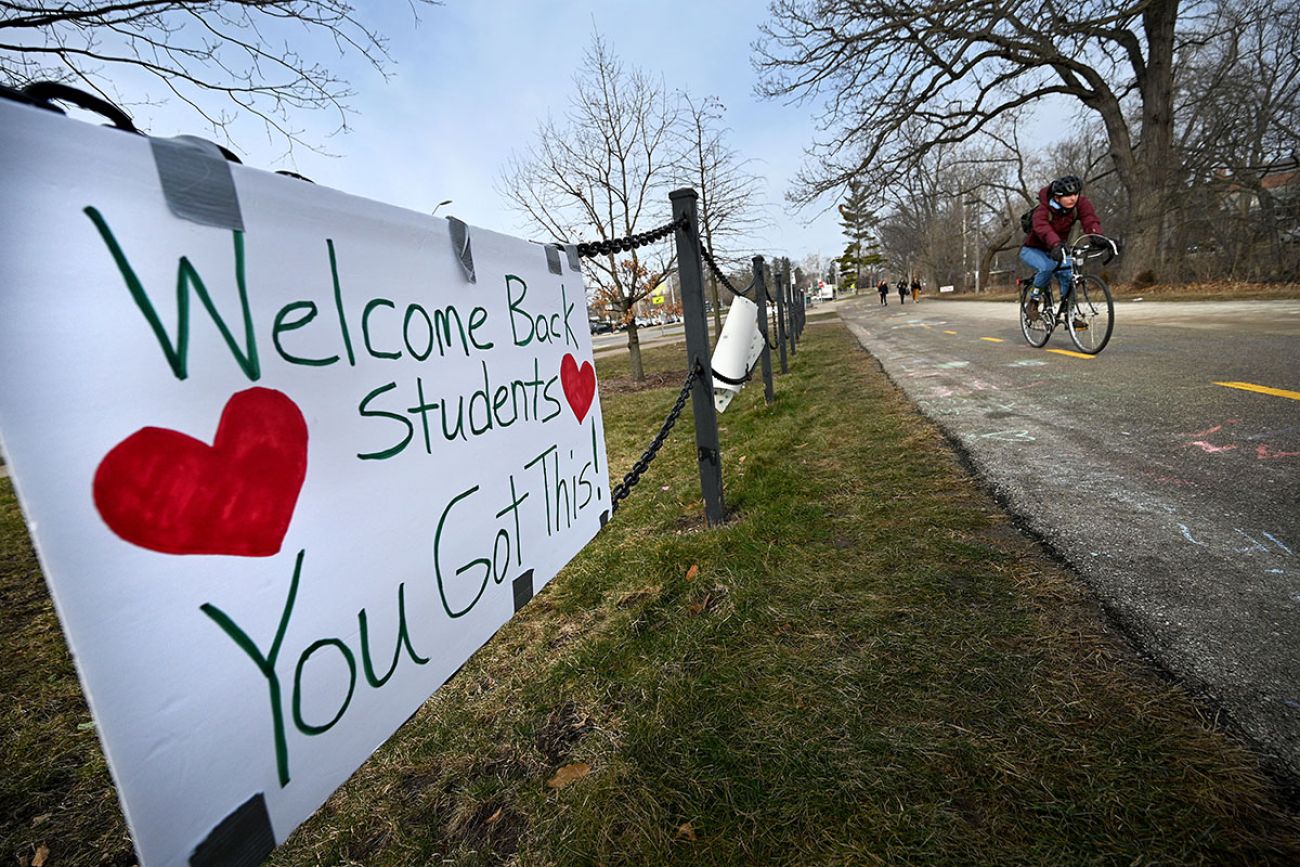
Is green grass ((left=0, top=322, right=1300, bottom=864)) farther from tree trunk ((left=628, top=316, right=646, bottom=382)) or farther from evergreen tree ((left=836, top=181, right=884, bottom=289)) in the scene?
evergreen tree ((left=836, top=181, right=884, bottom=289))

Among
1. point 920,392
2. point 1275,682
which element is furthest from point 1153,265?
point 1275,682

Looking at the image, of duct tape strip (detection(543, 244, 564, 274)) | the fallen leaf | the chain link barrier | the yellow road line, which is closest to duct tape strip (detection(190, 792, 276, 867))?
the fallen leaf

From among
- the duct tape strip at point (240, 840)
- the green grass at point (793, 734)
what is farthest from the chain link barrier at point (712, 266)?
the duct tape strip at point (240, 840)

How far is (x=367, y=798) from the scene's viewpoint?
142 cm

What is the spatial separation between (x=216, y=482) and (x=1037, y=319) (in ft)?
27.1

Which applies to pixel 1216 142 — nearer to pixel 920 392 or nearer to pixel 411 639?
pixel 920 392

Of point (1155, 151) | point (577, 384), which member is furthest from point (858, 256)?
point (577, 384)

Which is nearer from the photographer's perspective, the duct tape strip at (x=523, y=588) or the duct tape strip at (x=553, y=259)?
the duct tape strip at (x=523, y=588)

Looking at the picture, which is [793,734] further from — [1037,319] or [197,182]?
[1037,319]

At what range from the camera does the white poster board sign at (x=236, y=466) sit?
0.63 m

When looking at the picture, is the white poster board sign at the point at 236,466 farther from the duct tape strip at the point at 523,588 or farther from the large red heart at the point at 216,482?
the duct tape strip at the point at 523,588

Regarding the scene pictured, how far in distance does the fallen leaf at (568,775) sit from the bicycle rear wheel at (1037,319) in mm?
7409

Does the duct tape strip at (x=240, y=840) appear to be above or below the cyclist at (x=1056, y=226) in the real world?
below

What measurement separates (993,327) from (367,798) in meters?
12.0
